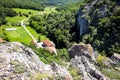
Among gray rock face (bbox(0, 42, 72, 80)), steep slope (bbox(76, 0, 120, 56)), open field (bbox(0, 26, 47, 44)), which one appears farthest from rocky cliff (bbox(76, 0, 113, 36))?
gray rock face (bbox(0, 42, 72, 80))

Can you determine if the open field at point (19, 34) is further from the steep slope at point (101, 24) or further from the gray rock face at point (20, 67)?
the gray rock face at point (20, 67)

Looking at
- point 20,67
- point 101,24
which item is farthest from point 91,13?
point 20,67

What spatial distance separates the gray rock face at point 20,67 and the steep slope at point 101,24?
135 feet

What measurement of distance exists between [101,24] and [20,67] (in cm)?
5808

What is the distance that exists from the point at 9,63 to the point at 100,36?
54833 mm

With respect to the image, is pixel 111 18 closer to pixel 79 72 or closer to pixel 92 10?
pixel 92 10

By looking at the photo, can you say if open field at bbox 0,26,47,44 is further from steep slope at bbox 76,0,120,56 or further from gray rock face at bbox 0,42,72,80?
gray rock face at bbox 0,42,72,80

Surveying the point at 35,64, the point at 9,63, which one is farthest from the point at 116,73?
the point at 9,63

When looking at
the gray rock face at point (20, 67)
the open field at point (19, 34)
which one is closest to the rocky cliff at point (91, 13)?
the open field at point (19, 34)

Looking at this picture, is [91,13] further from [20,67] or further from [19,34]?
[20,67]

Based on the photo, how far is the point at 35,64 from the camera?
23172 millimetres

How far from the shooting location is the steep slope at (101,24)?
6906 cm

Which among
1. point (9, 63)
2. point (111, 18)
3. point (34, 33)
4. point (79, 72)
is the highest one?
point (9, 63)

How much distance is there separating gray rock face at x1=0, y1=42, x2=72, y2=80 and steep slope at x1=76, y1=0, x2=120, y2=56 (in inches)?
1623
